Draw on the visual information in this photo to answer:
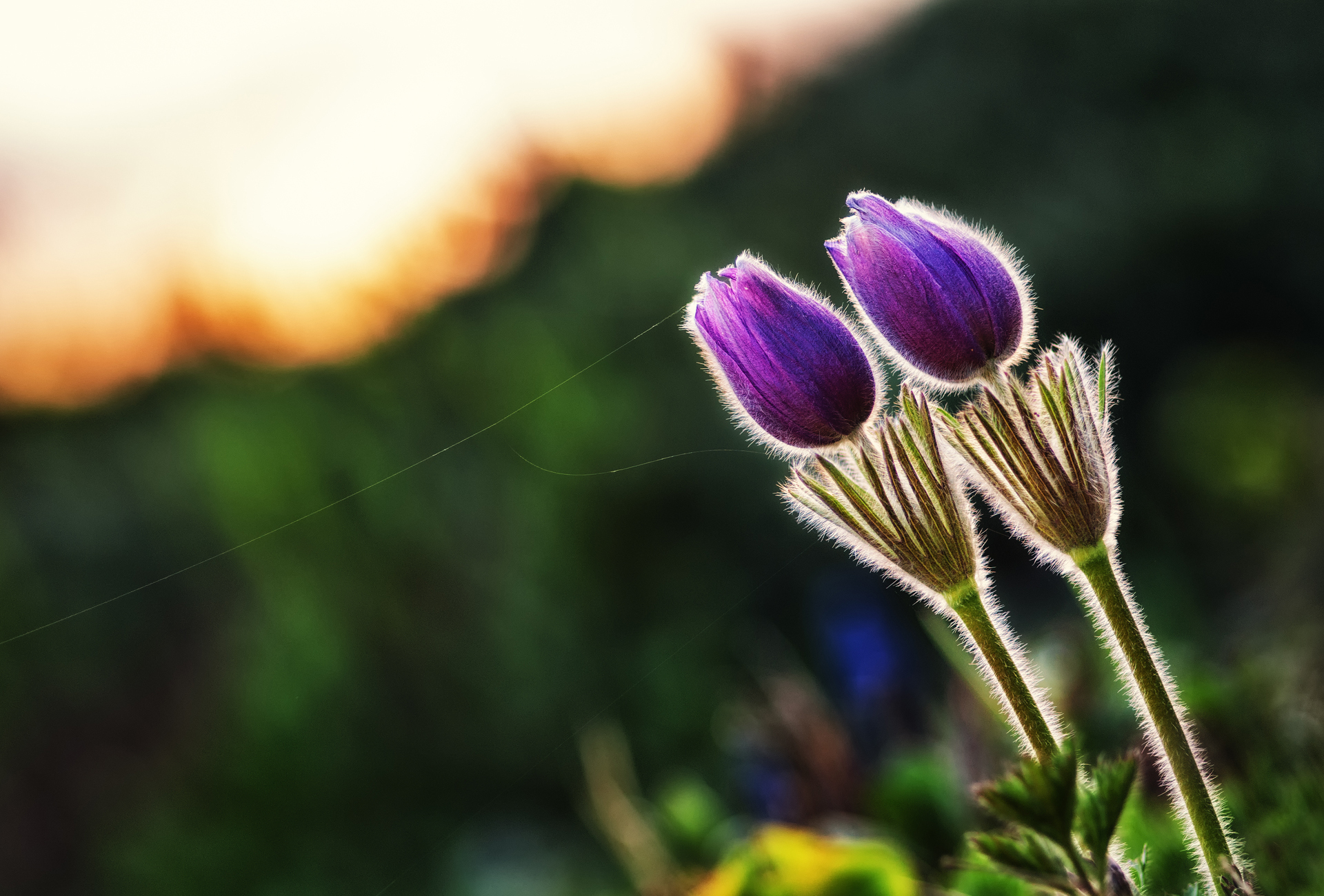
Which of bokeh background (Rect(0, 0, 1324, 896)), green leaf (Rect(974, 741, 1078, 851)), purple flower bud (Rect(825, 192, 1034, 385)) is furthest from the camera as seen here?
bokeh background (Rect(0, 0, 1324, 896))

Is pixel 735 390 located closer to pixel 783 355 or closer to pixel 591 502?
pixel 783 355

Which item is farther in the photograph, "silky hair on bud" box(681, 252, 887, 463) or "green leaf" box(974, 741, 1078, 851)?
"silky hair on bud" box(681, 252, 887, 463)

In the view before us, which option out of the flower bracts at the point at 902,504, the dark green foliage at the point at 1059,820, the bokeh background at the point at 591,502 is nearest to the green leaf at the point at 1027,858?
the dark green foliage at the point at 1059,820

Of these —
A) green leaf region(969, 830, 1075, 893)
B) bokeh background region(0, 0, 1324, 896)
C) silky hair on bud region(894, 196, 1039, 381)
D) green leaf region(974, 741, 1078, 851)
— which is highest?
bokeh background region(0, 0, 1324, 896)

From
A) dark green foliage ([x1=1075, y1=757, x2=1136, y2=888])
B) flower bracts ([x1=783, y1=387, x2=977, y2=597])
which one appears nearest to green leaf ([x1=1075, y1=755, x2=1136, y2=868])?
dark green foliage ([x1=1075, y1=757, x2=1136, y2=888])

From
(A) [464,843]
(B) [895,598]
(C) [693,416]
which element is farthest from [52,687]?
(B) [895,598]

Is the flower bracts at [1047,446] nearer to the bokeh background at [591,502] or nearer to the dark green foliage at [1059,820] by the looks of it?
the dark green foliage at [1059,820]

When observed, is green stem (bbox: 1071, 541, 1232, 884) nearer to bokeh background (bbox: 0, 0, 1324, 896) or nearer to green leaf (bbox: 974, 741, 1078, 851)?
green leaf (bbox: 974, 741, 1078, 851)
